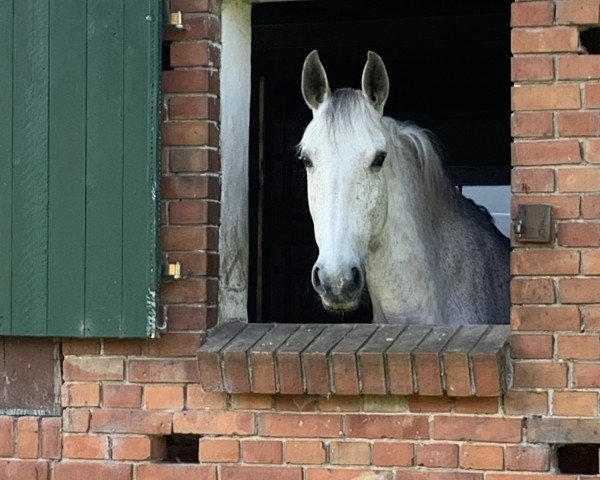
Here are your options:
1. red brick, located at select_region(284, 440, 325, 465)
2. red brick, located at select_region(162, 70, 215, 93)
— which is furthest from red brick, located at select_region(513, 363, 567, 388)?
red brick, located at select_region(162, 70, 215, 93)

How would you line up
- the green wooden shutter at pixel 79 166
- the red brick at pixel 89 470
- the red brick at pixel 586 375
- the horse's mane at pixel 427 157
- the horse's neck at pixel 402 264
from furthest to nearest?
the horse's mane at pixel 427 157 → the horse's neck at pixel 402 264 → the red brick at pixel 89 470 → the green wooden shutter at pixel 79 166 → the red brick at pixel 586 375

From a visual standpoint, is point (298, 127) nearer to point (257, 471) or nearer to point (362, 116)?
point (362, 116)

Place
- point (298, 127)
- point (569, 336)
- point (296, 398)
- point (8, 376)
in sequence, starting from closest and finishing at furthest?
point (569, 336) → point (296, 398) → point (8, 376) → point (298, 127)

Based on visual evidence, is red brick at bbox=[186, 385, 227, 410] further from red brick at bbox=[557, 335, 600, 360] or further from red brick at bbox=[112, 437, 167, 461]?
red brick at bbox=[557, 335, 600, 360]

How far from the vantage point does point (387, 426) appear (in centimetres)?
498

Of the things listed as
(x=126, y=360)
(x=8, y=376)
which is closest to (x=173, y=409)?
(x=126, y=360)

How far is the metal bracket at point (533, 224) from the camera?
15.6 feet

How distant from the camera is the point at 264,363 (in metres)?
5.02

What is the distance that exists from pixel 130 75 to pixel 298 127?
4043 millimetres

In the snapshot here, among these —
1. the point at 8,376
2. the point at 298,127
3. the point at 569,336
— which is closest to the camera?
the point at 569,336

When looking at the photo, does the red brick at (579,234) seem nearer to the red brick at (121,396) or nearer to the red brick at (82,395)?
the red brick at (121,396)

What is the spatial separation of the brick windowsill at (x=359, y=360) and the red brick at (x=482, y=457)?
217 mm

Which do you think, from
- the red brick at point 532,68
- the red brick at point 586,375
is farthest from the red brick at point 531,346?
the red brick at point 532,68

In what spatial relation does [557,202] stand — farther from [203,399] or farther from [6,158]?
[6,158]
